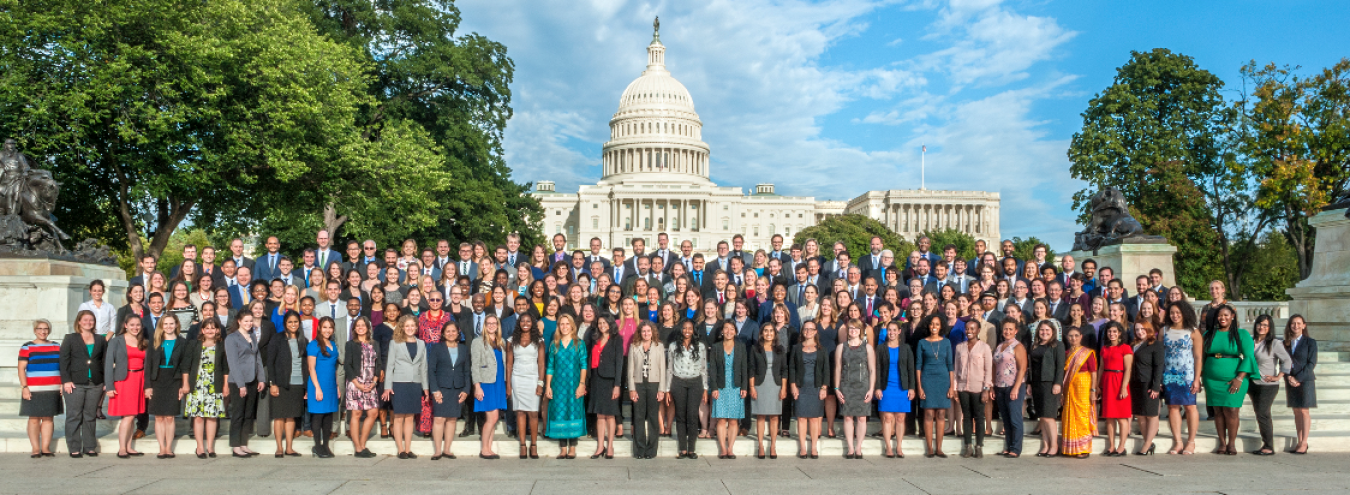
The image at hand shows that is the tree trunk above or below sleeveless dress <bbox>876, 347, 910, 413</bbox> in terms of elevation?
above

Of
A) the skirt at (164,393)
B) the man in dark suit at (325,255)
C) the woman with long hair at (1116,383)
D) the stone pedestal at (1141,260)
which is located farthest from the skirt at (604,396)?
the stone pedestal at (1141,260)

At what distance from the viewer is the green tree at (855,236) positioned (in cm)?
6794

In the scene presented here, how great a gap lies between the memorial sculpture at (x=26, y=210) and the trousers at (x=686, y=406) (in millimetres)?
10185

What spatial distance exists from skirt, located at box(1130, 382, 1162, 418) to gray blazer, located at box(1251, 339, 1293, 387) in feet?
3.96

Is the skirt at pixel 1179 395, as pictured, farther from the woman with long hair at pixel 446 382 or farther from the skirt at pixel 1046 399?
the woman with long hair at pixel 446 382

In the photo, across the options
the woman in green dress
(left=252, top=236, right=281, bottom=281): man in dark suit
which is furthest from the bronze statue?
(left=252, top=236, right=281, bottom=281): man in dark suit

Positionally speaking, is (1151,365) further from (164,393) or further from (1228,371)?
(164,393)

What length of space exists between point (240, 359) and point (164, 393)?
915mm

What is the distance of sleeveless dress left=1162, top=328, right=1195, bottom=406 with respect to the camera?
32.7ft

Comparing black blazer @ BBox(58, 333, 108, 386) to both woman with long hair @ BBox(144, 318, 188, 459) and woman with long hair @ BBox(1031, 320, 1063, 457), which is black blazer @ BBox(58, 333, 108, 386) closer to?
woman with long hair @ BBox(144, 318, 188, 459)

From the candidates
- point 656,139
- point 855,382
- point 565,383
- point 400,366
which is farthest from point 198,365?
point 656,139

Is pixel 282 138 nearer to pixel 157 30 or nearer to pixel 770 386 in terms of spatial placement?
pixel 157 30

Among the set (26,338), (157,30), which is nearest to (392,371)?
(26,338)

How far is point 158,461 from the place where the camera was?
9273 millimetres
